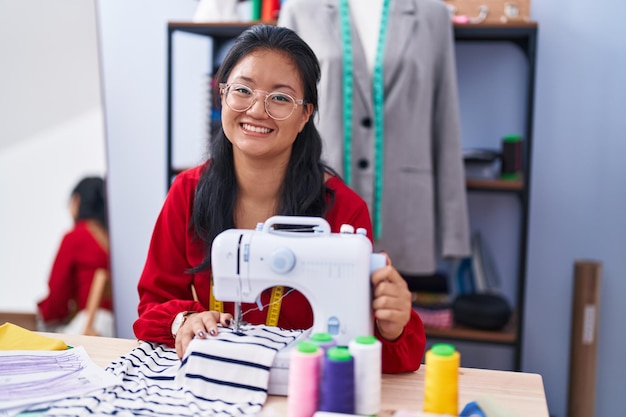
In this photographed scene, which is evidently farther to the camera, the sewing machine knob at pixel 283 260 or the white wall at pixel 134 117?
the white wall at pixel 134 117

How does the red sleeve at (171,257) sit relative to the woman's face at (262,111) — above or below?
below

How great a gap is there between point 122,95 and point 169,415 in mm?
2522

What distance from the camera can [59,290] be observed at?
10.9 feet

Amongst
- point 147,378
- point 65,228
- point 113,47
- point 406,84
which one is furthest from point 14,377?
point 113,47

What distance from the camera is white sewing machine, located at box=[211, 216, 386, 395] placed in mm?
1284

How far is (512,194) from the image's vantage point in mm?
3037

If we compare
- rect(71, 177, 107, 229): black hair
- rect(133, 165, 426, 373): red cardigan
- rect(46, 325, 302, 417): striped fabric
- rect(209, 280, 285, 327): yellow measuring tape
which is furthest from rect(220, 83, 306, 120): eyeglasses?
rect(71, 177, 107, 229): black hair

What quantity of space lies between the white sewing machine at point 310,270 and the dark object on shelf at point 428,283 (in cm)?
156

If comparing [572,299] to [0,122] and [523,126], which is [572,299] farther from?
[0,122]

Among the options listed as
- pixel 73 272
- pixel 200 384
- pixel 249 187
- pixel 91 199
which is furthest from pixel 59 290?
pixel 200 384

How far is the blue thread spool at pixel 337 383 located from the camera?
1.13 metres

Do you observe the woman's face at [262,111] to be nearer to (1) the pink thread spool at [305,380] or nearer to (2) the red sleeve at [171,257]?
(2) the red sleeve at [171,257]

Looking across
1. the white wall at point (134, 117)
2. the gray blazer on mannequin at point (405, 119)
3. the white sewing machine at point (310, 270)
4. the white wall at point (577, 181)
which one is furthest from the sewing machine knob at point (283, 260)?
the white wall at point (134, 117)

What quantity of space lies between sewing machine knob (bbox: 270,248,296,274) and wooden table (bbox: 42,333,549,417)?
0.23m
